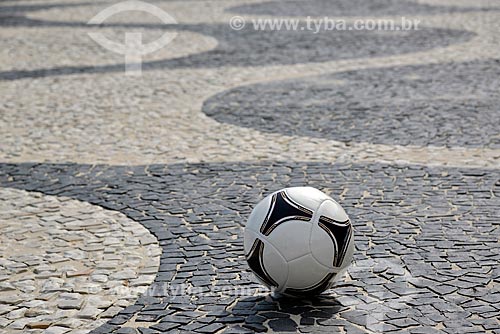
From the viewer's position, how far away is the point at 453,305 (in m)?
5.52

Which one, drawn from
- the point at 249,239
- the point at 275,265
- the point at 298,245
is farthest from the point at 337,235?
the point at 249,239

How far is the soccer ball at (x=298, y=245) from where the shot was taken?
17.9 feet

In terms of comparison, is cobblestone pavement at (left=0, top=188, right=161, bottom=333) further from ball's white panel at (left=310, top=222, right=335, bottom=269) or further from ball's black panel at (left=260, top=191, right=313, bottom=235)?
ball's white panel at (left=310, top=222, right=335, bottom=269)

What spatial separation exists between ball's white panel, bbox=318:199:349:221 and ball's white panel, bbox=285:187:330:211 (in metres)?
0.04

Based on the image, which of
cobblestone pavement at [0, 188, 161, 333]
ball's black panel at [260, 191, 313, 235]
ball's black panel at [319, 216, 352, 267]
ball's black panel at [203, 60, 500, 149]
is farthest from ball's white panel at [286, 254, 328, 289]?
ball's black panel at [203, 60, 500, 149]

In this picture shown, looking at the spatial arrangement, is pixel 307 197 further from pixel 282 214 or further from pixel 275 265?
pixel 275 265

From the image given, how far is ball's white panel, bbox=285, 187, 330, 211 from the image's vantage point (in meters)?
5.62

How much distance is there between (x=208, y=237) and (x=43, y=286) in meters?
1.38

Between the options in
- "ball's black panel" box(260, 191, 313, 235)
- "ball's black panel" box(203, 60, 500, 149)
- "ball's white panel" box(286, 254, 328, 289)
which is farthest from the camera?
"ball's black panel" box(203, 60, 500, 149)

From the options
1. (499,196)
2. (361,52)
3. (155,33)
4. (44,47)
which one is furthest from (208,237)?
(155,33)

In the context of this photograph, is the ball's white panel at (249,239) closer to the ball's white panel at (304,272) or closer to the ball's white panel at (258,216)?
the ball's white panel at (258,216)

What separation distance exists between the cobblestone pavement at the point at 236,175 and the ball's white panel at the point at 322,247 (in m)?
0.32

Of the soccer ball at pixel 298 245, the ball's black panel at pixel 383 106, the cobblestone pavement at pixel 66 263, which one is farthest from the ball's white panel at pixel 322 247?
the ball's black panel at pixel 383 106

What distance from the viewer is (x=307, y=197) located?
18.7ft
